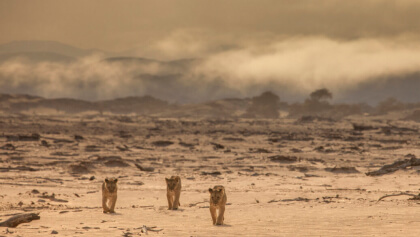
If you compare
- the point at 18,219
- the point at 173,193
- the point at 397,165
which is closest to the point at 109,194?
the point at 173,193

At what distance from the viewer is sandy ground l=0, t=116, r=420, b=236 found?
30.9 ft

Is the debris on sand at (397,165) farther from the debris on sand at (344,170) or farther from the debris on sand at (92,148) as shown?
the debris on sand at (92,148)

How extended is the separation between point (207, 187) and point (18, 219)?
7.51 meters

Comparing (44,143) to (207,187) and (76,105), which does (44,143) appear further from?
(76,105)

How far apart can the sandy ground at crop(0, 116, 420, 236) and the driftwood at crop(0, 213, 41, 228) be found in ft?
0.41

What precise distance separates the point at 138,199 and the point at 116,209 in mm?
1837

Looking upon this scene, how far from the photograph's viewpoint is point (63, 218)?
411 inches

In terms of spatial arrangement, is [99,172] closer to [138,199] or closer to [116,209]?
[138,199]

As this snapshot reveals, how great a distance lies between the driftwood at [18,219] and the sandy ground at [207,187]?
124mm

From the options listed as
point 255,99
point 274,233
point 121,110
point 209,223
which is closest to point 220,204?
point 209,223

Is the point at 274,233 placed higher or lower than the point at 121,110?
lower

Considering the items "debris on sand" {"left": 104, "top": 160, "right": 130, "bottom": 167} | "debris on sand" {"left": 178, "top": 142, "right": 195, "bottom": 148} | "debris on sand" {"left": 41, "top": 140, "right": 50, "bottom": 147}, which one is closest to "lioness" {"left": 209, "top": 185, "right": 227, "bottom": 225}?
"debris on sand" {"left": 104, "top": 160, "right": 130, "bottom": 167}

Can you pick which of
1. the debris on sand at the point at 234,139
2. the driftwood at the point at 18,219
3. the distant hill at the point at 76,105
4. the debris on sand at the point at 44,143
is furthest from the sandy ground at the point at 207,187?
the distant hill at the point at 76,105

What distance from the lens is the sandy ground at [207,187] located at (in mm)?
9406
